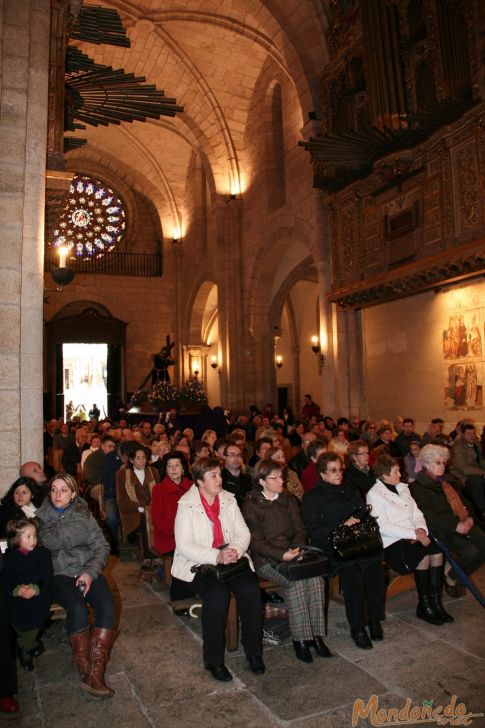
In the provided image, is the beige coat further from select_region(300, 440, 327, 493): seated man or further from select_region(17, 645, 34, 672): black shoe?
select_region(300, 440, 327, 493): seated man

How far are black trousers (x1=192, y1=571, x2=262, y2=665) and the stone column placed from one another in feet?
6.57

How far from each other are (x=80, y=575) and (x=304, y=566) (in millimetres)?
1436

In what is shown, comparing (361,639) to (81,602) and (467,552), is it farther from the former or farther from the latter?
(81,602)

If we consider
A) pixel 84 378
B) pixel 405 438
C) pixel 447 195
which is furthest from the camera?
pixel 84 378

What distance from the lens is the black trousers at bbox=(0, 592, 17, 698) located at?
3057mm

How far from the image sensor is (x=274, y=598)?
4770 millimetres

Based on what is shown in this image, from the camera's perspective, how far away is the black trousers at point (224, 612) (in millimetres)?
3448

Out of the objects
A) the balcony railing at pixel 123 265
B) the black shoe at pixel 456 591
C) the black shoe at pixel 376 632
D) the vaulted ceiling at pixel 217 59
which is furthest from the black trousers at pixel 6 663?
the balcony railing at pixel 123 265

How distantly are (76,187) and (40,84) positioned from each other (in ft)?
68.5

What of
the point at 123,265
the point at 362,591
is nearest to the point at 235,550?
the point at 362,591

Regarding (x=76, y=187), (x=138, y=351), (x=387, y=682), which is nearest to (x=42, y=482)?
(x=387, y=682)

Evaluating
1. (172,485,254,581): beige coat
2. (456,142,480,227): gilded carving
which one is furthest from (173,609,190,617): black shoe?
(456,142,480,227): gilded carving

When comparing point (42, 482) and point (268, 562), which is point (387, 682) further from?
point (42, 482)

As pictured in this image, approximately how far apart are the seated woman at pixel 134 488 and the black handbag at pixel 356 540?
8.07 feet
